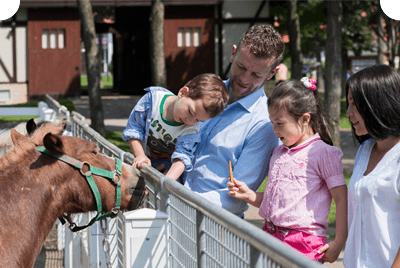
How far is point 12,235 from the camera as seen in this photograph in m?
2.78

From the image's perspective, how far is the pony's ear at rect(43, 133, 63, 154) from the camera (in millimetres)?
2828

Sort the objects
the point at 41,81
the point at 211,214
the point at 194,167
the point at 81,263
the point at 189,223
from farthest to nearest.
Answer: the point at 41,81 → the point at 81,263 → the point at 194,167 → the point at 189,223 → the point at 211,214

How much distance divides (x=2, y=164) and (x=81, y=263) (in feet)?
9.33

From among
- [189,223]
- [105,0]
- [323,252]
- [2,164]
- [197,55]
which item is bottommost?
[323,252]

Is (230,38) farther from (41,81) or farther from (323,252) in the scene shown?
(323,252)

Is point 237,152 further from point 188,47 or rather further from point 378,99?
point 188,47

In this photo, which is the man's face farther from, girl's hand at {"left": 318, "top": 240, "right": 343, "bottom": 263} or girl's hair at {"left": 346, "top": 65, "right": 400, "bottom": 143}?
girl's hand at {"left": 318, "top": 240, "right": 343, "bottom": 263}

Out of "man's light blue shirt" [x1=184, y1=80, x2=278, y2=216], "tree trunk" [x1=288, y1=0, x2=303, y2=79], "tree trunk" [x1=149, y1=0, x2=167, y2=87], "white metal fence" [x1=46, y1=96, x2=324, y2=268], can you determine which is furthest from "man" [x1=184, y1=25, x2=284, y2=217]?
"tree trunk" [x1=288, y1=0, x2=303, y2=79]

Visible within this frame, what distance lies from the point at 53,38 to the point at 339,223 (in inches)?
912

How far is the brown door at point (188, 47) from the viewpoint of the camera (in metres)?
24.0

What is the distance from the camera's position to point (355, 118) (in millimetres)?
2473

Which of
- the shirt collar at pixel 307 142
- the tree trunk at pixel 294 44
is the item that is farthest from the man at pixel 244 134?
the tree trunk at pixel 294 44

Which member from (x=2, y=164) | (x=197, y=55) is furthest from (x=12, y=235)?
(x=197, y=55)

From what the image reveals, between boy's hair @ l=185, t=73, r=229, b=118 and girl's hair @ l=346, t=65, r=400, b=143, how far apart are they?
794 millimetres
